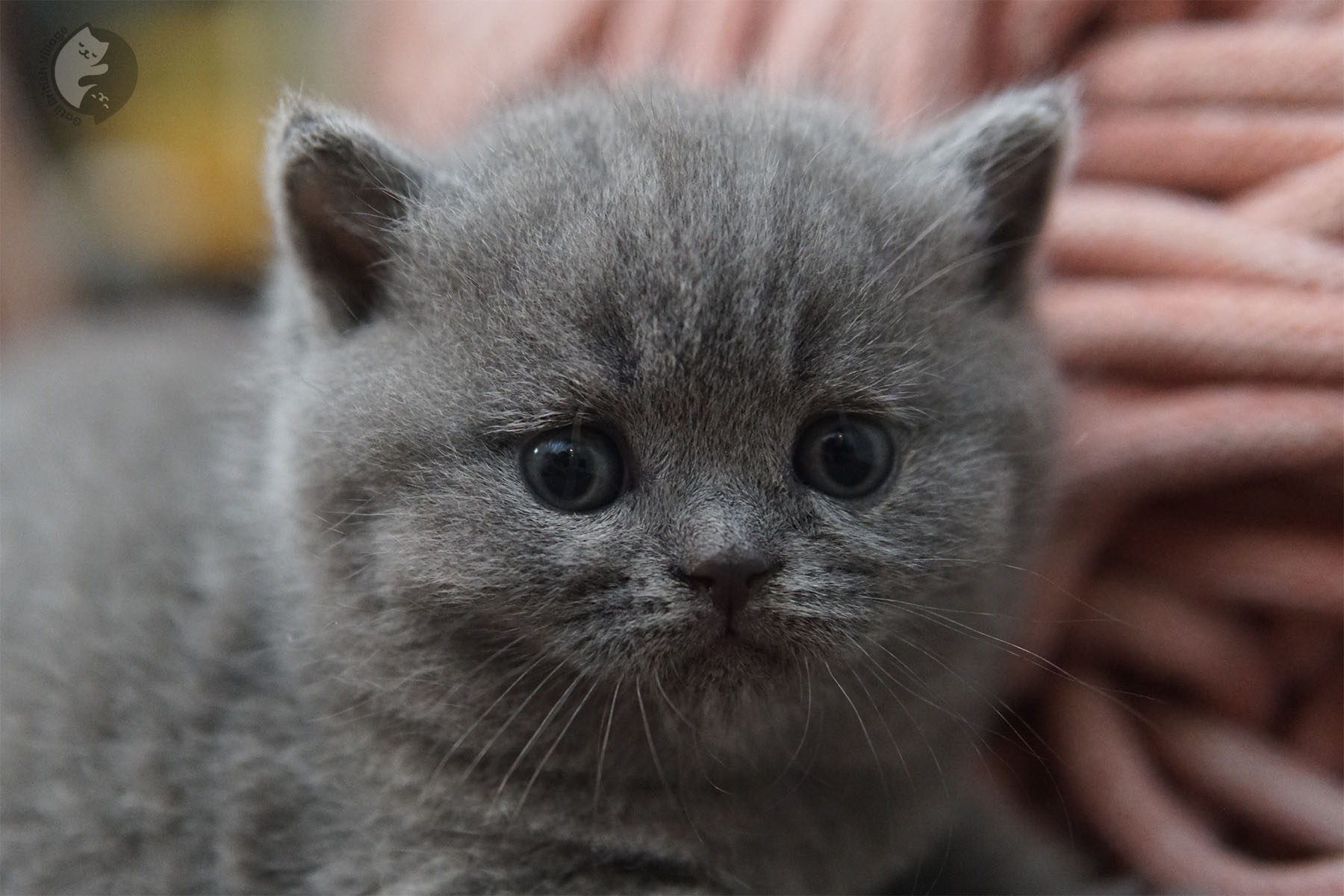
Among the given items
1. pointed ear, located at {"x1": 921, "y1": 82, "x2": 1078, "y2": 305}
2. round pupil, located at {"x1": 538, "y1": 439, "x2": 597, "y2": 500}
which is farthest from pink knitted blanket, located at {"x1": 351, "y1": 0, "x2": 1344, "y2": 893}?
round pupil, located at {"x1": 538, "y1": 439, "x2": 597, "y2": 500}

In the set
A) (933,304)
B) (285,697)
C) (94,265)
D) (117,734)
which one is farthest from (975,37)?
(94,265)

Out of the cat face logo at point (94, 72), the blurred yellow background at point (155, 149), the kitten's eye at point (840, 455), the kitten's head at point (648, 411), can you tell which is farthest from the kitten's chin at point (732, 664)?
the cat face logo at point (94, 72)

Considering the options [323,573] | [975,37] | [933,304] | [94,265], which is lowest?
[323,573]

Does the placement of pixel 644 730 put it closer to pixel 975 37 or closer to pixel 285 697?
pixel 285 697

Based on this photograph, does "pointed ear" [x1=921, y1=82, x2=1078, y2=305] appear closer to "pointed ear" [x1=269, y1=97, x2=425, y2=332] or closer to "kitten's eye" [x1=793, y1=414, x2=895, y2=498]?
"kitten's eye" [x1=793, y1=414, x2=895, y2=498]

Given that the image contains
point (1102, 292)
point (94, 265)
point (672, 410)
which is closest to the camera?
point (672, 410)

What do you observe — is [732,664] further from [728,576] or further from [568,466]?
[568,466]

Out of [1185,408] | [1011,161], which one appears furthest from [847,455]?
[1185,408]
